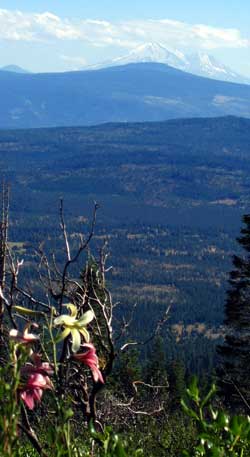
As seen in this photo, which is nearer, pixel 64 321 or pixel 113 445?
pixel 113 445

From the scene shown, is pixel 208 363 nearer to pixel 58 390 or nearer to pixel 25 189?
pixel 58 390

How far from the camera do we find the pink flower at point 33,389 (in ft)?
8.60

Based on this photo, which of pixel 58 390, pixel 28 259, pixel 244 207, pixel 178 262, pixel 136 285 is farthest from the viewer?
pixel 244 207

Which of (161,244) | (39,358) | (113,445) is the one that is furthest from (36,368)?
(161,244)

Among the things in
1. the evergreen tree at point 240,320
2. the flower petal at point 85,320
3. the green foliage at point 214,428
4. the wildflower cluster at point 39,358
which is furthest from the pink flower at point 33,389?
the evergreen tree at point 240,320

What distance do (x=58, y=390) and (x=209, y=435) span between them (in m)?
0.68

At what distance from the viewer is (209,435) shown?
2.61 m

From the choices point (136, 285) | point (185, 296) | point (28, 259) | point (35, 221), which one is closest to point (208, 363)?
point (185, 296)

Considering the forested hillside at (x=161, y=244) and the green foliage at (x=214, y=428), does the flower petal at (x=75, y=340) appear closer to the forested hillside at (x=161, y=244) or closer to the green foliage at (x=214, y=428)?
the green foliage at (x=214, y=428)

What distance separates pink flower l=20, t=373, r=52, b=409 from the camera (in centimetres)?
262

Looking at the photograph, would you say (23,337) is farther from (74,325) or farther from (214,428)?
(214,428)

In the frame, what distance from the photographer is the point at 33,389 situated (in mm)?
2639

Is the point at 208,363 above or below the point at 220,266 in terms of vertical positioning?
above

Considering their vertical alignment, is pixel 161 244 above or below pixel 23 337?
below
